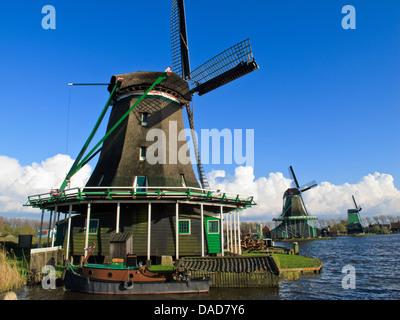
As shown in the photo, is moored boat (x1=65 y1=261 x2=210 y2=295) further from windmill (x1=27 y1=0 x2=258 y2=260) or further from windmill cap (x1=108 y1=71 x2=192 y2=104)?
windmill cap (x1=108 y1=71 x2=192 y2=104)

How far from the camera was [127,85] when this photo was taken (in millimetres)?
23375

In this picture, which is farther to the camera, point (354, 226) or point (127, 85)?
point (354, 226)

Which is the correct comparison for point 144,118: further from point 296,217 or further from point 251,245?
point 296,217

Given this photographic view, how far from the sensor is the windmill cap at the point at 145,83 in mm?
23234

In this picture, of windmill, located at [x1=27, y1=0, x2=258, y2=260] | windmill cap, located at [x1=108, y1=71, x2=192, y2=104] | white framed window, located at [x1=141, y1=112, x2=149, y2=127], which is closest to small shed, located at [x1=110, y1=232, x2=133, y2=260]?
windmill, located at [x1=27, y1=0, x2=258, y2=260]

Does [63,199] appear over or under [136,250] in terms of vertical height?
over

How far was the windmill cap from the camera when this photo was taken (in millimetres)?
23234

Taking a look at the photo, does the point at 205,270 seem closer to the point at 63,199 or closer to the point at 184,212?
the point at 184,212

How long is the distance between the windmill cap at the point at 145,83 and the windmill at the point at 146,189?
83mm

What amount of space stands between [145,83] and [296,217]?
72227 mm

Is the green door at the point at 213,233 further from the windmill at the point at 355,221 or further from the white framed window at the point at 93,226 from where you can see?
the windmill at the point at 355,221

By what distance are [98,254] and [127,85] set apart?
13.5 meters

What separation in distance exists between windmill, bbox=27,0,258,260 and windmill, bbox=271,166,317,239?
215ft
